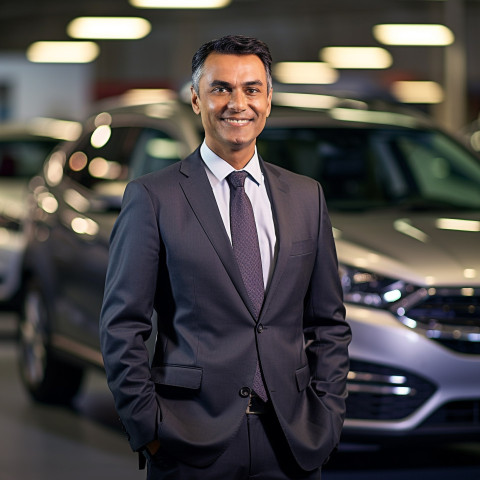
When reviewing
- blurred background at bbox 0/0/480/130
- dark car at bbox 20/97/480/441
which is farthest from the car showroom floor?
blurred background at bbox 0/0/480/130

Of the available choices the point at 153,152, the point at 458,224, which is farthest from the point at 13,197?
the point at 458,224

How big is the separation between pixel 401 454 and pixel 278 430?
327 cm

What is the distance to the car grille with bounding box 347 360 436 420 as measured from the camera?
18.2ft

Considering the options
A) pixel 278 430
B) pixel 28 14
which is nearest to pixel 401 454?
pixel 278 430

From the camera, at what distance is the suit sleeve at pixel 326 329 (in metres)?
3.52

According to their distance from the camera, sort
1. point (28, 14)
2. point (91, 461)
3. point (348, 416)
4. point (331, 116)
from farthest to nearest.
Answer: point (28, 14) → point (331, 116) → point (91, 461) → point (348, 416)

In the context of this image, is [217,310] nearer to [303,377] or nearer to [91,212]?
[303,377]

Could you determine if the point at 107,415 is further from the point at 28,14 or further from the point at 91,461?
the point at 28,14

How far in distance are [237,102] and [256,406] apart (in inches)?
31.4

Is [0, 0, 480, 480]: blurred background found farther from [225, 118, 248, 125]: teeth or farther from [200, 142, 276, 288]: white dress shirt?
[225, 118, 248, 125]: teeth

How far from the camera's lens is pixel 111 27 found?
21.8 m

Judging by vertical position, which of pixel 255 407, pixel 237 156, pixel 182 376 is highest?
pixel 237 156

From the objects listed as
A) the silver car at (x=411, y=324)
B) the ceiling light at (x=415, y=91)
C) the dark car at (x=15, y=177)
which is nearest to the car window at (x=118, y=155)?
the silver car at (x=411, y=324)

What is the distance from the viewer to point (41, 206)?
791 centimetres
